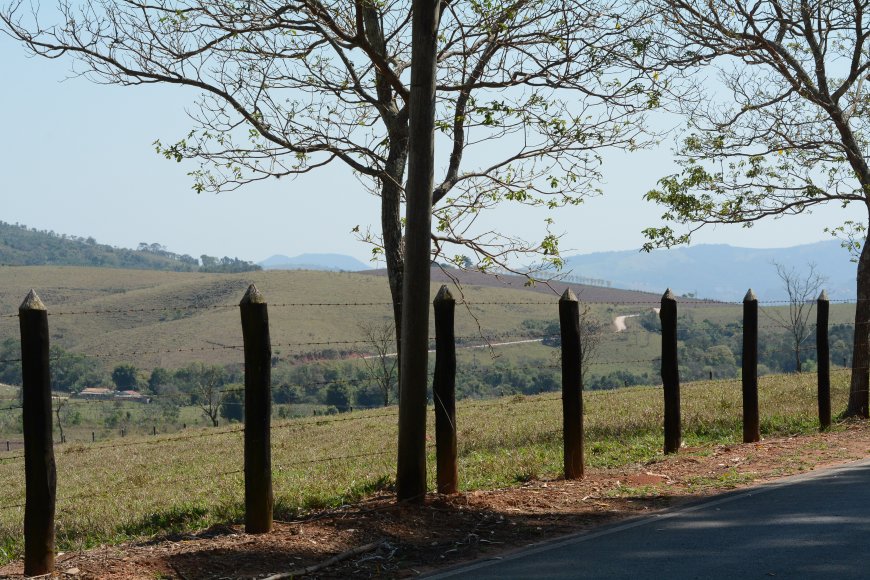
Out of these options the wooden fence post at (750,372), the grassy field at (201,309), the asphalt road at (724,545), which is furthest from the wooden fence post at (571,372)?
the grassy field at (201,309)

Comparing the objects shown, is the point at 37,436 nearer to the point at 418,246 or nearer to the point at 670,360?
the point at 418,246

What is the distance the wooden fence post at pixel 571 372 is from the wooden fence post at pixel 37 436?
5044mm

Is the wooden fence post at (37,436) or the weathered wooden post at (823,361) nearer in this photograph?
the wooden fence post at (37,436)

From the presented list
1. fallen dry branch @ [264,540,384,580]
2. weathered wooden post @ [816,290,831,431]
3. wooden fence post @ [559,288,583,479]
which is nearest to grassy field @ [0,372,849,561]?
weathered wooden post @ [816,290,831,431]

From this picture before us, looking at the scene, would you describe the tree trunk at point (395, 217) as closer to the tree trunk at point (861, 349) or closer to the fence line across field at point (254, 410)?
the fence line across field at point (254, 410)

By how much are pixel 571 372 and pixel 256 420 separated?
364cm

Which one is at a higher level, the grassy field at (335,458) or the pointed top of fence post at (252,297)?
the pointed top of fence post at (252,297)

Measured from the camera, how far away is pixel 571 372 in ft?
33.5

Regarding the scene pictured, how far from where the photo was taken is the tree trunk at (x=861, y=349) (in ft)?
53.1

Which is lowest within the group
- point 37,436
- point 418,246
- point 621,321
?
point 621,321

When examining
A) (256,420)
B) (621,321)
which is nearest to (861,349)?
(256,420)

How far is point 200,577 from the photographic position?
6.66 m

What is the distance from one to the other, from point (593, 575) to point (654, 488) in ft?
12.1

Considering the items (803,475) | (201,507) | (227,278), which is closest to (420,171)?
(201,507)
